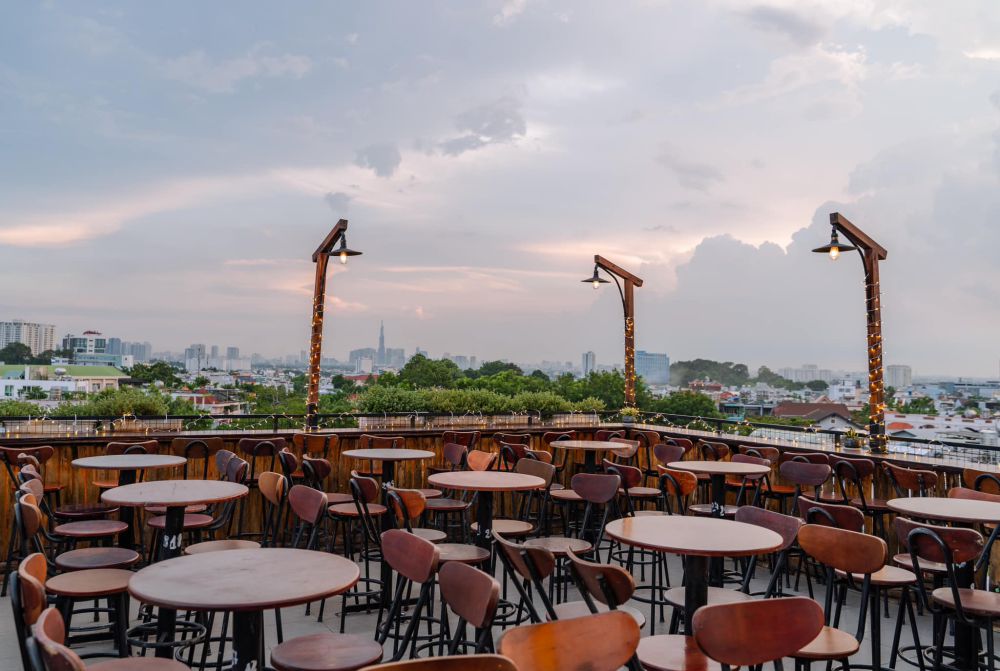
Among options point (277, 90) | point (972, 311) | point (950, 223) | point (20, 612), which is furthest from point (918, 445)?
point (277, 90)

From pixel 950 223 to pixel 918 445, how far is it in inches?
251

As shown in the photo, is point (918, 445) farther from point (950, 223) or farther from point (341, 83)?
point (341, 83)

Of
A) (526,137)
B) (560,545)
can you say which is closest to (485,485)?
(560,545)

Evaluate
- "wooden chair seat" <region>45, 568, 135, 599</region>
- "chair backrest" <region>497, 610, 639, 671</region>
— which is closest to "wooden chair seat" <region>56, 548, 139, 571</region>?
"wooden chair seat" <region>45, 568, 135, 599</region>

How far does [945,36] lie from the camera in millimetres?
10664

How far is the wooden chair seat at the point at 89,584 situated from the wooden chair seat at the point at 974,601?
409 centimetres

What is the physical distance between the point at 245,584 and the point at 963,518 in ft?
12.3

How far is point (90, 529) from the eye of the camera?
4.96m

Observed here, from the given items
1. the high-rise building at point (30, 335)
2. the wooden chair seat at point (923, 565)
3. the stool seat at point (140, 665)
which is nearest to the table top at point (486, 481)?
the stool seat at point (140, 665)

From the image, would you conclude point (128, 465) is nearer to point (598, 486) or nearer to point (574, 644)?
point (598, 486)

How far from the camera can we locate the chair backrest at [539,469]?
555cm

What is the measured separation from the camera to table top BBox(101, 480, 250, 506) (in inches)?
154

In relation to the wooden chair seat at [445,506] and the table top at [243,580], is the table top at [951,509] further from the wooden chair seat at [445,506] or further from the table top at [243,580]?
the table top at [243,580]

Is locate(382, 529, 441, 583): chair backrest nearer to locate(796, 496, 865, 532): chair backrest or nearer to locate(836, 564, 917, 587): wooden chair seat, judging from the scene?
locate(796, 496, 865, 532): chair backrest
